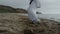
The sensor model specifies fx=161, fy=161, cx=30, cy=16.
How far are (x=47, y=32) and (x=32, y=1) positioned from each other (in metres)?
1.47

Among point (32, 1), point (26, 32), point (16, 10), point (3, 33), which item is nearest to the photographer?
point (3, 33)

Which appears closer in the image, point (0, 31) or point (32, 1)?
point (0, 31)

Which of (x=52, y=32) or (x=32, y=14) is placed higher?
(x=32, y=14)

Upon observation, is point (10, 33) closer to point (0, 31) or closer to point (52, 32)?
point (0, 31)

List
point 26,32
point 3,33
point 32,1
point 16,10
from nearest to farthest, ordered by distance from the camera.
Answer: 1. point 3,33
2. point 26,32
3. point 32,1
4. point 16,10

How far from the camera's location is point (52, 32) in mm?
5105

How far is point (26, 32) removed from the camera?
4.85m

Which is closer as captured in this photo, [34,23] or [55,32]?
[55,32]

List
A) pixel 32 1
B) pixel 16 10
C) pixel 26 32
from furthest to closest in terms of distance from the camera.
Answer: pixel 16 10 < pixel 32 1 < pixel 26 32

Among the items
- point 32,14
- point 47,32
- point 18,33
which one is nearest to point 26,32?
point 18,33

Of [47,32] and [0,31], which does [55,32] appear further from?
[0,31]

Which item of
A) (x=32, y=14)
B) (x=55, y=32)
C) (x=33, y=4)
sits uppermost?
(x=33, y=4)

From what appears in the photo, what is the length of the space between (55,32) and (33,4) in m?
1.45

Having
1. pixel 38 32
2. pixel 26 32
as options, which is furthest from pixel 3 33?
pixel 38 32
